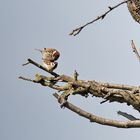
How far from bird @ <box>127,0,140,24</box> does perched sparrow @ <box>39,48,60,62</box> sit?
2207 mm

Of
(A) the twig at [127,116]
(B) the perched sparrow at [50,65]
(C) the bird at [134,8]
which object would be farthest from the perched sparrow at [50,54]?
(C) the bird at [134,8]

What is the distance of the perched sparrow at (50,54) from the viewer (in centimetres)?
732

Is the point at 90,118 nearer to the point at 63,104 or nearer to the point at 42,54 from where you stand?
→ the point at 63,104

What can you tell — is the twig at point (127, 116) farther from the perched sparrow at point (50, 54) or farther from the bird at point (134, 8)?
the bird at point (134, 8)

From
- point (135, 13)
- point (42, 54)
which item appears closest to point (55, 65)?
point (42, 54)

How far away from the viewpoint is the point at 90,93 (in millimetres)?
7785

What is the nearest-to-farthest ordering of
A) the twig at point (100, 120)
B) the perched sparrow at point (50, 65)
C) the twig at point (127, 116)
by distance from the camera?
the twig at point (100, 120), the perched sparrow at point (50, 65), the twig at point (127, 116)

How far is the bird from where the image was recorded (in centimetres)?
897

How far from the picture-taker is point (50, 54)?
7.37 meters

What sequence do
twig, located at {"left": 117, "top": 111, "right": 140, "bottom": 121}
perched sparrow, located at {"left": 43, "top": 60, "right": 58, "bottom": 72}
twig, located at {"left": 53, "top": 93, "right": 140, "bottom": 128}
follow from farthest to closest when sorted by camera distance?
twig, located at {"left": 117, "top": 111, "right": 140, "bottom": 121}
perched sparrow, located at {"left": 43, "top": 60, "right": 58, "bottom": 72}
twig, located at {"left": 53, "top": 93, "right": 140, "bottom": 128}

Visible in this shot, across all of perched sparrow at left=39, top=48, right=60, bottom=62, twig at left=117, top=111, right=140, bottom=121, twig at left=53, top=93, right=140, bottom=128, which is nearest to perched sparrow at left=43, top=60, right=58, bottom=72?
perched sparrow at left=39, top=48, right=60, bottom=62

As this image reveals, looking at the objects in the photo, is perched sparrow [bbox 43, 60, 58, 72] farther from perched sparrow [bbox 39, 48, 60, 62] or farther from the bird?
the bird

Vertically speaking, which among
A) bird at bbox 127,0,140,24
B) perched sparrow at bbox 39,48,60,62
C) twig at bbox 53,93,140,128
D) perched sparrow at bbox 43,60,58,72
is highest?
bird at bbox 127,0,140,24

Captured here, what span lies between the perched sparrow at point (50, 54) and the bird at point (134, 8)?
2.21 m
